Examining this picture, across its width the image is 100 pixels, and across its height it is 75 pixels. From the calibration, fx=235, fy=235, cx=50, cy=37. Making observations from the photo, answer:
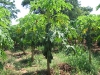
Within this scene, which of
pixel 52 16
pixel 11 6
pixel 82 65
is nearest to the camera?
pixel 52 16

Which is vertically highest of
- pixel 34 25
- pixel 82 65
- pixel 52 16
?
pixel 52 16

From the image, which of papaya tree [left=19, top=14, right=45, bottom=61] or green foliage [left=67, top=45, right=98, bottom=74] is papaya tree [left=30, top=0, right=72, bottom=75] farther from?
green foliage [left=67, top=45, right=98, bottom=74]

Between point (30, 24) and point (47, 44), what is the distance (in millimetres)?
1310

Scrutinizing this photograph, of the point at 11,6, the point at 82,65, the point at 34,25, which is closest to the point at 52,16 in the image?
the point at 34,25

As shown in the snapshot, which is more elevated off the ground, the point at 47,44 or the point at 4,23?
the point at 4,23

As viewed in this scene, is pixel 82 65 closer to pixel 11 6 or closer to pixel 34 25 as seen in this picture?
pixel 34 25

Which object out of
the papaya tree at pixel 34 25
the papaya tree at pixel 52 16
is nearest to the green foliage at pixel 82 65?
the papaya tree at pixel 52 16

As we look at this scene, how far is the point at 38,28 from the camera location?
11477 millimetres

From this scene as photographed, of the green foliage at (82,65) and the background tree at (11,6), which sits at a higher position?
the background tree at (11,6)

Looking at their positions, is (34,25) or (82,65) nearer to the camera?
(34,25)

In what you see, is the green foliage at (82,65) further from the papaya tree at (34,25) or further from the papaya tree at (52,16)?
the papaya tree at (34,25)

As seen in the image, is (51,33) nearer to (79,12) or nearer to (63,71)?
(63,71)

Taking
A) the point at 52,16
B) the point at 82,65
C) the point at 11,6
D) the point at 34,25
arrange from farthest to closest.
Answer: the point at 11,6 → the point at 82,65 → the point at 34,25 → the point at 52,16

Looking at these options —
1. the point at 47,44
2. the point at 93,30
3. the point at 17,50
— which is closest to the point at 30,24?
the point at 47,44
